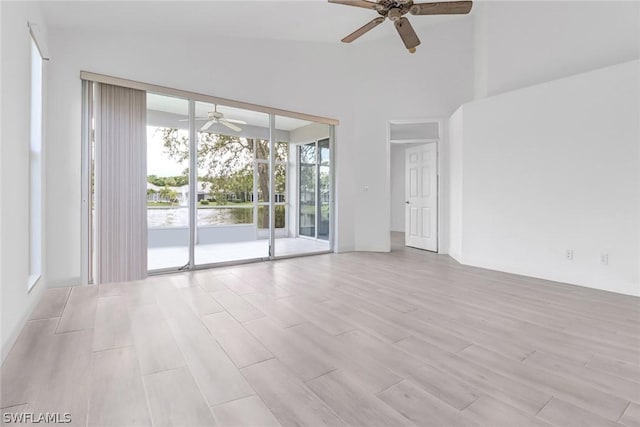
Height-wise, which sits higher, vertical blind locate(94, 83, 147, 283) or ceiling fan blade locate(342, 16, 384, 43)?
ceiling fan blade locate(342, 16, 384, 43)

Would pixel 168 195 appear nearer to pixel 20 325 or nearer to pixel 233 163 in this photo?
pixel 233 163

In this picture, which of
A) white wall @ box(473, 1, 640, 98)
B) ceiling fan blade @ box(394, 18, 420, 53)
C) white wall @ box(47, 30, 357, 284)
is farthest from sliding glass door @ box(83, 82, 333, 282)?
white wall @ box(473, 1, 640, 98)

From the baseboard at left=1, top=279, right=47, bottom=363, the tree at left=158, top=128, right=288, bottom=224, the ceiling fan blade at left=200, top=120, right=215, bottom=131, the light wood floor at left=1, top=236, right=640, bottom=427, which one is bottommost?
the light wood floor at left=1, top=236, right=640, bottom=427

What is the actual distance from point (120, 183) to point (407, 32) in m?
3.76

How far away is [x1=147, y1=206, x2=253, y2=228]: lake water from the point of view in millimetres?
5500

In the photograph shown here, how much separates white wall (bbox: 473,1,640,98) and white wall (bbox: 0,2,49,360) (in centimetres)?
557

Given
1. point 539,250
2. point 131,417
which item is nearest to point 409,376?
point 131,417

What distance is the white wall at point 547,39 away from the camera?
3816mm

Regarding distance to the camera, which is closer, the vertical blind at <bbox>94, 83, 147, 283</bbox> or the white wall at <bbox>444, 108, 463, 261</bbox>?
the vertical blind at <bbox>94, 83, 147, 283</bbox>

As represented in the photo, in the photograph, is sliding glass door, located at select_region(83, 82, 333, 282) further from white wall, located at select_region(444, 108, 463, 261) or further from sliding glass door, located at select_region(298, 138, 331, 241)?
white wall, located at select_region(444, 108, 463, 261)

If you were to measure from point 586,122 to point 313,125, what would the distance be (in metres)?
4.82

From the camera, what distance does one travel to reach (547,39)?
4.34m

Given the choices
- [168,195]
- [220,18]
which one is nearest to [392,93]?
[220,18]

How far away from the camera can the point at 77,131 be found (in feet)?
11.7
